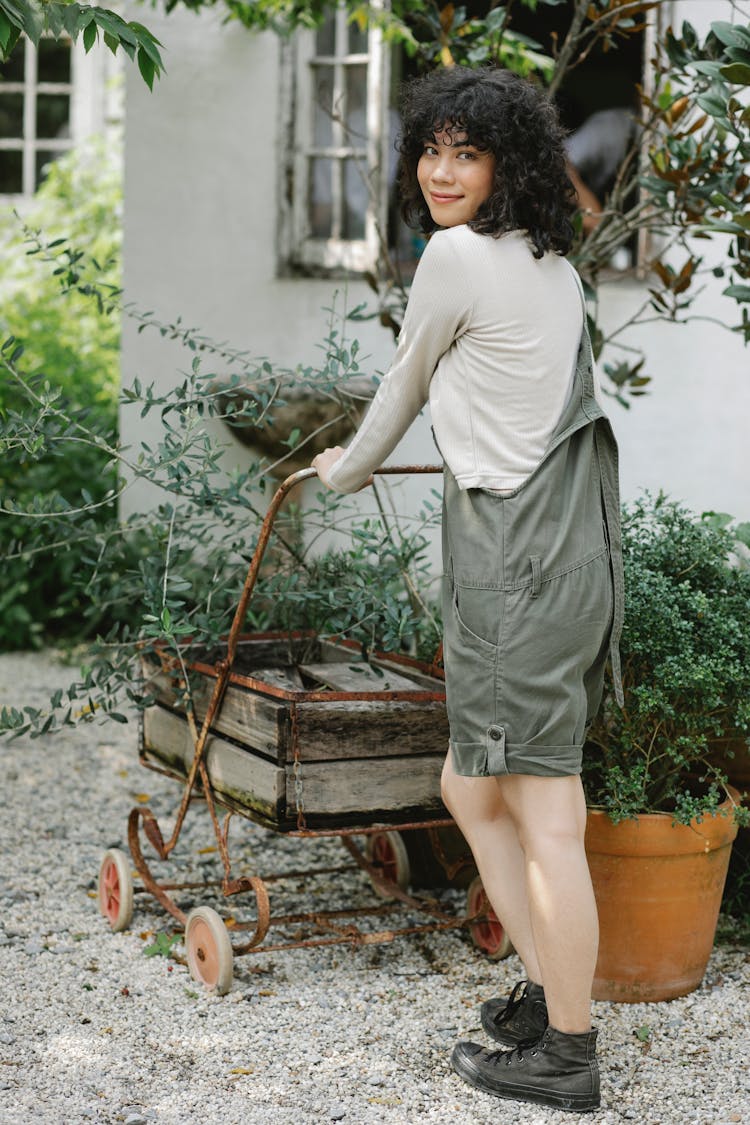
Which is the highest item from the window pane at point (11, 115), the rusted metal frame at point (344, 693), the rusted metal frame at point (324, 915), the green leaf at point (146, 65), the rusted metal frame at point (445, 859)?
the window pane at point (11, 115)

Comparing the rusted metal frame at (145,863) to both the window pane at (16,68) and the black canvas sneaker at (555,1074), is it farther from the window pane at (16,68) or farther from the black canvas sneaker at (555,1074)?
the window pane at (16,68)

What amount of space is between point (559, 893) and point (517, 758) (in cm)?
28

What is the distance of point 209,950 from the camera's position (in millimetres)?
3203

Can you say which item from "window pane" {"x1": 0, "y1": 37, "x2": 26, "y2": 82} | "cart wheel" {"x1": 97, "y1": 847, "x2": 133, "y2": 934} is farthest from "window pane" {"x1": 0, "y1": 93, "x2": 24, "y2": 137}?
"cart wheel" {"x1": 97, "y1": 847, "x2": 133, "y2": 934}

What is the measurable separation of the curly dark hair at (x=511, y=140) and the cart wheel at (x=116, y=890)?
1971mm

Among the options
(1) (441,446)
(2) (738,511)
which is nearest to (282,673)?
(1) (441,446)

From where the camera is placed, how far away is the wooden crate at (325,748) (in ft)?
10.1

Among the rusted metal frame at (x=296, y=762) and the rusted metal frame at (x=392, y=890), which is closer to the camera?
the rusted metal frame at (x=296, y=762)

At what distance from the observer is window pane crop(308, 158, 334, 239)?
240 inches

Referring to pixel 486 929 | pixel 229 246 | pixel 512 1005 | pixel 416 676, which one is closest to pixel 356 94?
pixel 229 246

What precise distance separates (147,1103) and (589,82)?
9.36 meters

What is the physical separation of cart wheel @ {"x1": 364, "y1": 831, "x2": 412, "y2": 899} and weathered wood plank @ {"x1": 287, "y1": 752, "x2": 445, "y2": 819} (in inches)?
21.5

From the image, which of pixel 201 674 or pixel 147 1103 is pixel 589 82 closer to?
pixel 201 674

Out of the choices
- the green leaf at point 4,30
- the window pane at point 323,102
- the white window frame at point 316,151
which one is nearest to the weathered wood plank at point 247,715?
the green leaf at point 4,30
